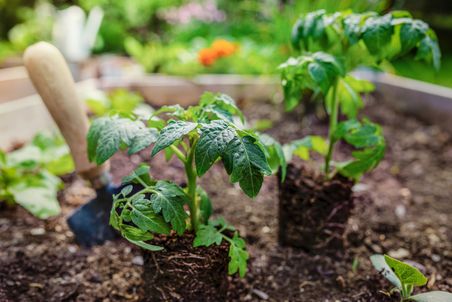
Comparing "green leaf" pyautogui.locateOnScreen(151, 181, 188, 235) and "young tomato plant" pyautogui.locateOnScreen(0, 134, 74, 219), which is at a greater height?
"green leaf" pyautogui.locateOnScreen(151, 181, 188, 235)

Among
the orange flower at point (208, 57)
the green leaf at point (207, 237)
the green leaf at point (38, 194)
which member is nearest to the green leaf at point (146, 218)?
Result: the green leaf at point (207, 237)

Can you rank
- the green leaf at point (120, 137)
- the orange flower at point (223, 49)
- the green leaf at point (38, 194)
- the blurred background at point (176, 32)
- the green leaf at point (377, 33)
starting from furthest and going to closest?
the orange flower at point (223, 49) < the blurred background at point (176, 32) < the green leaf at point (38, 194) < the green leaf at point (377, 33) < the green leaf at point (120, 137)

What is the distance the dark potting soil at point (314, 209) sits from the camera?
4.17 feet

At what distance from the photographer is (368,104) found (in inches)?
102

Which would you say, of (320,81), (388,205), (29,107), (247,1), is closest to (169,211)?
(320,81)

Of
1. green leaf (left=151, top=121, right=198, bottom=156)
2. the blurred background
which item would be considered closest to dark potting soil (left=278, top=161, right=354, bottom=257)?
green leaf (left=151, top=121, right=198, bottom=156)

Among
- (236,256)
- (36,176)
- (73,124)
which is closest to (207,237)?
(236,256)

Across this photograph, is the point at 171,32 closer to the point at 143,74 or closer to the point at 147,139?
the point at 143,74

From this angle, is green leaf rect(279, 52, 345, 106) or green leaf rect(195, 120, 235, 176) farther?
green leaf rect(279, 52, 345, 106)

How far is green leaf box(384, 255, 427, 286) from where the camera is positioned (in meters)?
0.98

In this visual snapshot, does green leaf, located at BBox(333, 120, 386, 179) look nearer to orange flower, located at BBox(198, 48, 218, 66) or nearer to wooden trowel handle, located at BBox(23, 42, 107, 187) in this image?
wooden trowel handle, located at BBox(23, 42, 107, 187)

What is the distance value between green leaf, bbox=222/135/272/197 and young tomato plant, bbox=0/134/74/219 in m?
0.80

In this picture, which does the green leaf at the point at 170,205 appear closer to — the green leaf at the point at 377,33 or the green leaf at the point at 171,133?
the green leaf at the point at 171,133

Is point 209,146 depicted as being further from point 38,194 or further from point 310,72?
point 38,194
